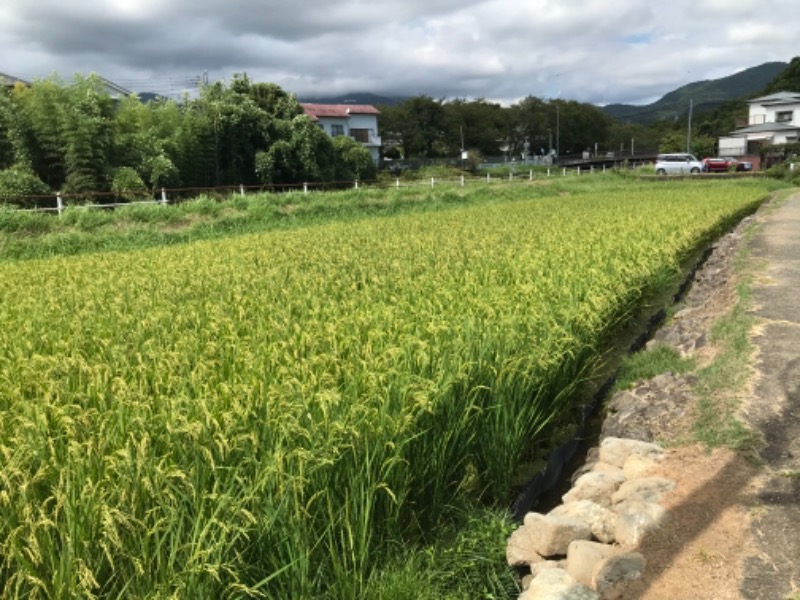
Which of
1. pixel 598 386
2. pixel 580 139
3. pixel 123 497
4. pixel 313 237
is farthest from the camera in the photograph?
pixel 580 139

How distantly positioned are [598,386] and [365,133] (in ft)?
Result: 179

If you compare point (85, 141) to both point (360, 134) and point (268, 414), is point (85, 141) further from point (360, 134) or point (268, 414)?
point (360, 134)

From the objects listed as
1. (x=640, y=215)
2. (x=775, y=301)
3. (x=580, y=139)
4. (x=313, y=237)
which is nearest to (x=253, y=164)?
(x=313, y=237)

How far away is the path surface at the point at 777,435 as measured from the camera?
2.54m

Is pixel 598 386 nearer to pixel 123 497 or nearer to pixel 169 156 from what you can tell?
pixel 123 497

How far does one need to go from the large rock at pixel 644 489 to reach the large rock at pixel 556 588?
0.80 meters

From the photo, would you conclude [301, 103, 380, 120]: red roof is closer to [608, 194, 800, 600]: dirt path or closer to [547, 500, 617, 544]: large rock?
[608, 194, 800, 600]: dirt path

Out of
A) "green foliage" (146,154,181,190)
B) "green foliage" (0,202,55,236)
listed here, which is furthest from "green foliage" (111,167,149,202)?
"green foliage" (0,202,55,236)

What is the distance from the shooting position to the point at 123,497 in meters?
2.17

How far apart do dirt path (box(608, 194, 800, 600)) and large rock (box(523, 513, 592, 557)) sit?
0.30 meters

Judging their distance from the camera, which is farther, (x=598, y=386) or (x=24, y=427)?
(x=598, y=386)

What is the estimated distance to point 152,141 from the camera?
72.6 ft

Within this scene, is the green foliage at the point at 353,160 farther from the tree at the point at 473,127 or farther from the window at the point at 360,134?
the tree at the point at 473,127

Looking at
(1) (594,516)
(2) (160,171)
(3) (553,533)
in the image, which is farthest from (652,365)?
(2) (160,171)
